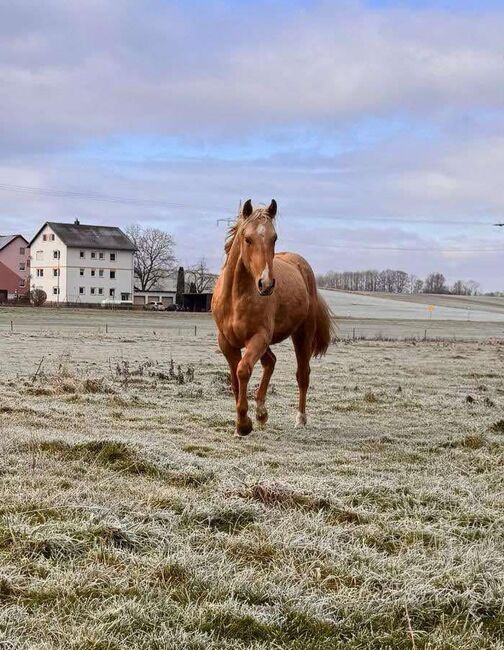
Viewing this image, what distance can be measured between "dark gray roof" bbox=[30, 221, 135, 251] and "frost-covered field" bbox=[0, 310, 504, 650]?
83.7m

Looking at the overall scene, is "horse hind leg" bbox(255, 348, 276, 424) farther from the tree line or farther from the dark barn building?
the tree line

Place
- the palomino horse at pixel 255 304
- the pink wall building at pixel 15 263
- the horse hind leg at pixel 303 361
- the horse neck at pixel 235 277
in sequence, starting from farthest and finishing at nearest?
the pink wall building at pixel 15 263 < the horse hind leg at pixel 303 361 < the horse neck at pixel 235 277 < the palomino horse at pixel 255 304

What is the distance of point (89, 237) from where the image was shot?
9125 cm

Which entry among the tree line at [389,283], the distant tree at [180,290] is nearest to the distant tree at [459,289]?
the tree line at [389,283]

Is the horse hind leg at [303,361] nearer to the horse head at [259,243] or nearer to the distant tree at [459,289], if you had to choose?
the horse head at [259,243]

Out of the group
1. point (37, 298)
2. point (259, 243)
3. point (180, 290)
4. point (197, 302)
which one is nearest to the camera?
point (259, 243)

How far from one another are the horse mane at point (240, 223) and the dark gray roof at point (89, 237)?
274 ft

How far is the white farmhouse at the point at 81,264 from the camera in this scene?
88.9 metres

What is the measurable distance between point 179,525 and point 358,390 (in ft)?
28.9

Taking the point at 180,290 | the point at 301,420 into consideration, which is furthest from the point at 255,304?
the point at 180,290

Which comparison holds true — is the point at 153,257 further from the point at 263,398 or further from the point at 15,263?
the point at 263,398

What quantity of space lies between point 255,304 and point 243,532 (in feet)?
13.8

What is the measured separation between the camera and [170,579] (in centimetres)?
329

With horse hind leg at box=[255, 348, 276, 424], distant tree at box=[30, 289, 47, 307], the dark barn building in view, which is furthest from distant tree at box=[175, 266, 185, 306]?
horse hind leg at box=[255, 348, 276, 424]
